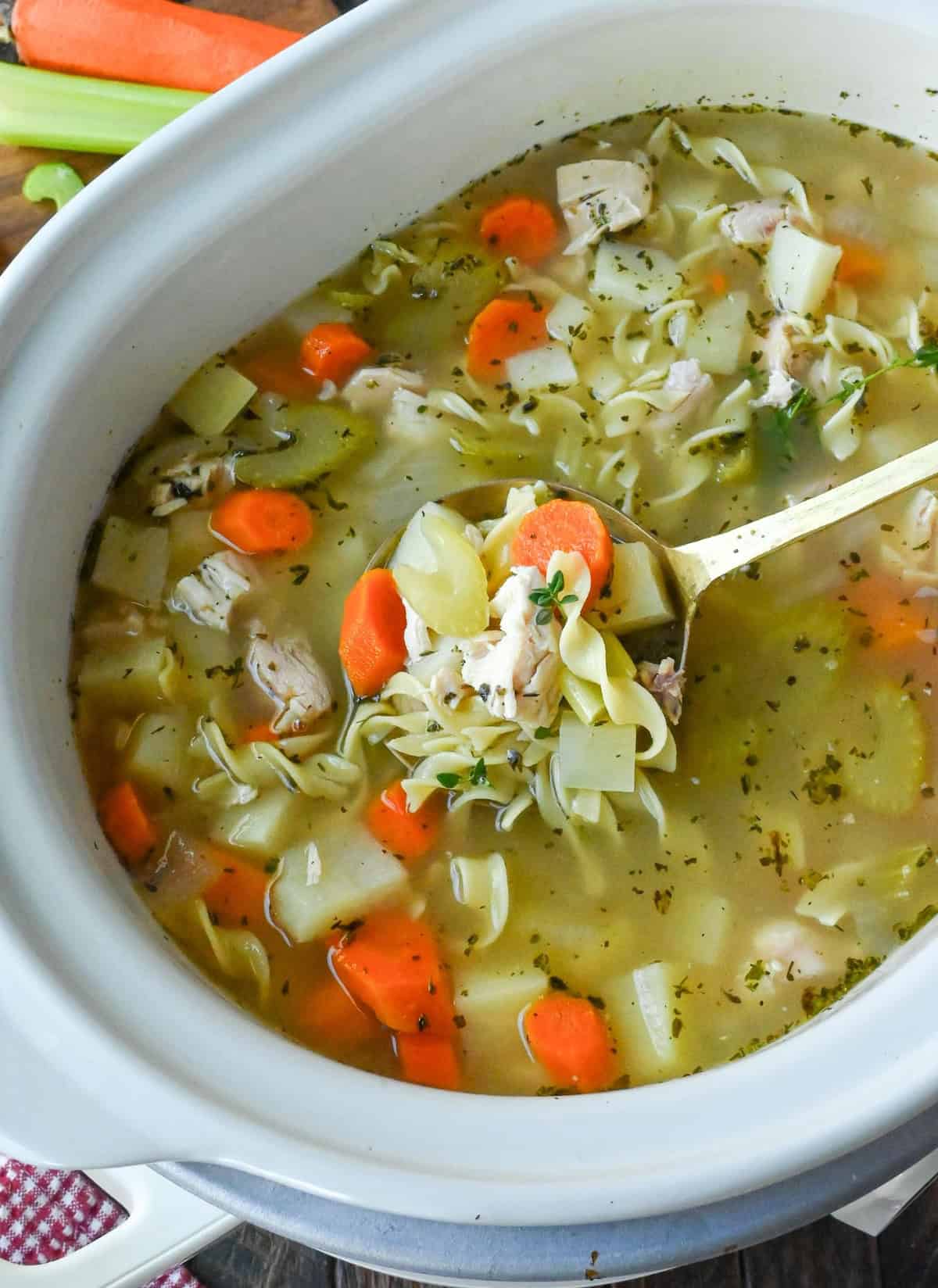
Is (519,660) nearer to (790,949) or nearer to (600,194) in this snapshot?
(790,949)

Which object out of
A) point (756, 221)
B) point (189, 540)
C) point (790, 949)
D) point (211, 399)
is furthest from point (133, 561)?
point (756, 221)

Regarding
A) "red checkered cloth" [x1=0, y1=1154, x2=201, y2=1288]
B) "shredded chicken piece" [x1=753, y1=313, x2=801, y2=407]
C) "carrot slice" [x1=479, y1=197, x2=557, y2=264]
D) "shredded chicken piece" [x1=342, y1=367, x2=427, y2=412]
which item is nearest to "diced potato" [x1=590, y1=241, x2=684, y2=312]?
"carrot slice" [x1=479, y1=197, x2=557, y2=264]

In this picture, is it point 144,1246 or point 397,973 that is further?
point 144,1246

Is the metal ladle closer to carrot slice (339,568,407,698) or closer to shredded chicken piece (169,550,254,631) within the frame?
carrot slice (339,568,407,698)

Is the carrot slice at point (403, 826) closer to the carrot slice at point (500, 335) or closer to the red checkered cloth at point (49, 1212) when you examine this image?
the carrot slice at point (500, 335)

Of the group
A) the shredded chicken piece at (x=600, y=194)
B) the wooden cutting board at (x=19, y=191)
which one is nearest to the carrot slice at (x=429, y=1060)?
the shredded chicken piece at (x=600, y=194)
